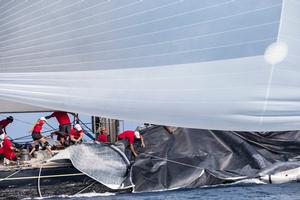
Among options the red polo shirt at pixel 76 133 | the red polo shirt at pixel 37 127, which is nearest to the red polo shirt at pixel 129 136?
the red polo shirt at pixel 76 133

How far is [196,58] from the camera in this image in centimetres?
306

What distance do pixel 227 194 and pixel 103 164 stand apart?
1689 mm

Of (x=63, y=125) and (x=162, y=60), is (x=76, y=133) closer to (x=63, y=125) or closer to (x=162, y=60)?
(x=63, y=125)

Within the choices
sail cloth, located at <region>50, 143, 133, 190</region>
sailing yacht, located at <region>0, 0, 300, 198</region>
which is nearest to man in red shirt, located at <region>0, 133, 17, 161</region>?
sail cloth, located at <region>50, 143, 133, 190</region>

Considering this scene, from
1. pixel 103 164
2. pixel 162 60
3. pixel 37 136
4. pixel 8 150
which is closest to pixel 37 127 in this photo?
pixel 37 136

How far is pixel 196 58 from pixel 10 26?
→ 144 centimetres

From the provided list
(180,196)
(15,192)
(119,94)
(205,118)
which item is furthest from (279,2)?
(15,192)

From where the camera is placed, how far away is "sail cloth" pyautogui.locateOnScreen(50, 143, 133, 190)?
680 cm

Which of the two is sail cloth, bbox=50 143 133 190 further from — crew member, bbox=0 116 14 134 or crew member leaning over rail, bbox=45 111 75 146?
crew member, bbox=0 116 14 134

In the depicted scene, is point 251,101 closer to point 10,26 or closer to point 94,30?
point 94,30

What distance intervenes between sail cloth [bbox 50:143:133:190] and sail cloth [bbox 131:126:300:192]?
175 mm

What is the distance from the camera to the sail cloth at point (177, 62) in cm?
293

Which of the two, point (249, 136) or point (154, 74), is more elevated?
point (154, 74)

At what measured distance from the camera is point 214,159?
683 centimetres
